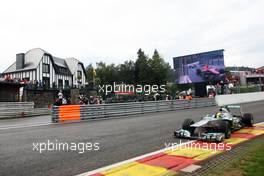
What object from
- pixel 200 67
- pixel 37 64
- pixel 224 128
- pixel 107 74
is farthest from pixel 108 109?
pixel 107 74

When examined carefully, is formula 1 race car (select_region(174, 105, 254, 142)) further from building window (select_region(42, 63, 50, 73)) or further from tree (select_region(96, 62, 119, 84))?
tree (select_region(96, 62, 119, 84))

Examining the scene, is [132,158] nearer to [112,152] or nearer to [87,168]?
[112,152]

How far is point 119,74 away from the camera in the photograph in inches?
3157

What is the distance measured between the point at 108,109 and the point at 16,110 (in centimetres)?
858

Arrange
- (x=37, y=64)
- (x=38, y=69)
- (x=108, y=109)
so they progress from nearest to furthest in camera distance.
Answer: (x=108, y=109)
(x=37, y=64)
(x=38, y=69)

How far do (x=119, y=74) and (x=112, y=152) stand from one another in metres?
74.3

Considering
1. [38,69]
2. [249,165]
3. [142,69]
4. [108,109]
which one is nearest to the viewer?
[249,165]

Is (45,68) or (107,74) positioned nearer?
(45,68)

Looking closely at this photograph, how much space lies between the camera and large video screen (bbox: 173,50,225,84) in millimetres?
33875

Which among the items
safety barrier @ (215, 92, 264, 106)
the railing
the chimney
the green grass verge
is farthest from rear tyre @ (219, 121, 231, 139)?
the chimney

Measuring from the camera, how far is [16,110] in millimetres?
21125

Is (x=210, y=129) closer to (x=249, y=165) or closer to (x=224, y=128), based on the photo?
(x=224, y=128)

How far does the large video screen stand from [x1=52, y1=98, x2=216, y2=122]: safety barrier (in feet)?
37.3

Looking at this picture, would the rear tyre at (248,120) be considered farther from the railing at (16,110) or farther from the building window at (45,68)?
the building window at (45,68)
